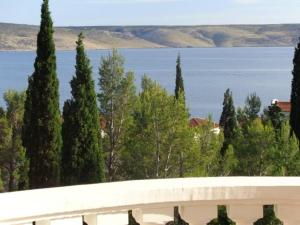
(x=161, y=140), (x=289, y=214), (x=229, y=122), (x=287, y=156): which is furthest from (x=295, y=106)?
(x=289, y=214)

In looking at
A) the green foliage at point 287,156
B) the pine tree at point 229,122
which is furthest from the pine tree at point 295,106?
the pine tree at point 229,122

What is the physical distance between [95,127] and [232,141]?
31.0 ft

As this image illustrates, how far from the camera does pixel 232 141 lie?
27359mm

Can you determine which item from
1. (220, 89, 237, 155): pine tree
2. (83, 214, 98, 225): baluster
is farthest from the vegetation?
(83, 214, 98, 225): baluster

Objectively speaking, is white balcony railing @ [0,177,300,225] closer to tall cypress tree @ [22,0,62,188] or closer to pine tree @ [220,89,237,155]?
tall cypress tree @ [22,0,62,188]

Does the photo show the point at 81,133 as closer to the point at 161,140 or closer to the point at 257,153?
the point at 161,140

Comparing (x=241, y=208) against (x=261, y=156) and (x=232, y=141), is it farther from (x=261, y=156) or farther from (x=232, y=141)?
(x=232, y=141)

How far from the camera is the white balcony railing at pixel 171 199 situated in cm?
227

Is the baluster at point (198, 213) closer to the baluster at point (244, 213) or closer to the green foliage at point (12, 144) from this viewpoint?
the baluster at point (244, 213)

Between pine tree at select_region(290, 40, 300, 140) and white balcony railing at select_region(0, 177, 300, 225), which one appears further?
pine tree at select_region(290, 40, 300, 140)

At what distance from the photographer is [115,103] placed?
2603cm

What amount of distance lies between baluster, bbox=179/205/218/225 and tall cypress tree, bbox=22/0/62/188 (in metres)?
16.7

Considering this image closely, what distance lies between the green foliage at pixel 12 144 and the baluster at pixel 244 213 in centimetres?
2415

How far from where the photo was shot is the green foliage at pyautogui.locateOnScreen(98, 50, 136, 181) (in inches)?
1012
